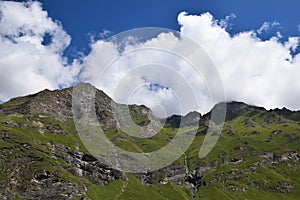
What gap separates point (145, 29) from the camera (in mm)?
38094

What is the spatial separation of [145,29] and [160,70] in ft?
18.0

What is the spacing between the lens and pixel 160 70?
41.4 meters

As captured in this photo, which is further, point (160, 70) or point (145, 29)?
point (160, 70)
